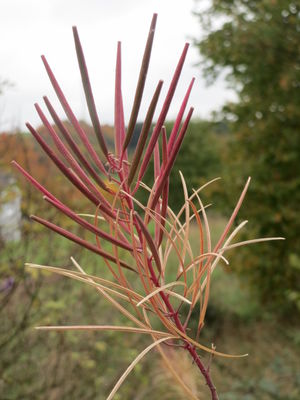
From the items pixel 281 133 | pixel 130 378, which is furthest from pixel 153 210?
pixel 281 133

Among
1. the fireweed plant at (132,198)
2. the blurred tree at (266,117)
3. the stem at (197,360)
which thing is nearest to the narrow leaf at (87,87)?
the fireweed plant at (132,198)

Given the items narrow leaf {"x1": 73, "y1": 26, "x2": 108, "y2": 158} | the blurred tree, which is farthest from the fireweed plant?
the blurred tree

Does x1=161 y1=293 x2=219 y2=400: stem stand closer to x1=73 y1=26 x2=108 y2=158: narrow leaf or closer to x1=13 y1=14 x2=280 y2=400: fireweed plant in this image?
x1=13 y1=14 x2=280 y2=400: fireweed plant

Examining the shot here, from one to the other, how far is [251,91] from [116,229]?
698cm

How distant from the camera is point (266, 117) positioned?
278 inches

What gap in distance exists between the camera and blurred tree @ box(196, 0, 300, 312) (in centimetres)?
618

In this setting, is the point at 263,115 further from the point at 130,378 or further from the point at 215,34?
the point at 130,378

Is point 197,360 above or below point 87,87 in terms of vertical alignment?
below

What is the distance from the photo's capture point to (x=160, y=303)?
538mm

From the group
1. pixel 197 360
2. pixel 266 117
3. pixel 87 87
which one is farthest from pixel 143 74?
pixel 266 117

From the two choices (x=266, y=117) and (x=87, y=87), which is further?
(x=266, y=117)

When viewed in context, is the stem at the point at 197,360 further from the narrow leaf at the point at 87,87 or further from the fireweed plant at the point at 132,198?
the narrow leaf at the point at 87,87

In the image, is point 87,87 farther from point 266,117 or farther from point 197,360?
point 266,117

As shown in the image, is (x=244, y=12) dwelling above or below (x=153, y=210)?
above
